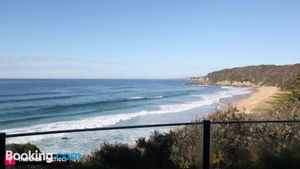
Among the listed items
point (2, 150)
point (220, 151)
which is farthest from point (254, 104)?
point (2, 150)

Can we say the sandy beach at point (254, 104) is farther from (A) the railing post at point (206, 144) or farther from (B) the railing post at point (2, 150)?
(B) the railing post at point (2, 150)

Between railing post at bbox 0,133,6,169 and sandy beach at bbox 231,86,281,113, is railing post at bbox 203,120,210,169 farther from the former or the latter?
sandy beach at bbox 231,86,281,113

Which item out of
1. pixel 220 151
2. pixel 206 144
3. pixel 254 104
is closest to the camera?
pixel 206 144

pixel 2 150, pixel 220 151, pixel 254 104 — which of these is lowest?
pixel 254 104

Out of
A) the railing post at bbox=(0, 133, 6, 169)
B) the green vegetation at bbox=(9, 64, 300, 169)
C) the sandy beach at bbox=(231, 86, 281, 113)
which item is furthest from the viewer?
the sandy beach at bbox=(231, 86, 281, 113)

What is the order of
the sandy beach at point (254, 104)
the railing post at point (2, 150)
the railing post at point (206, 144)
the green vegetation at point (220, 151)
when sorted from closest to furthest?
the railing post at point (2, 150) < the railing post at point (206, 144) < the green vegetation at point (220, 151) < the sandy beach at point (254, 104)

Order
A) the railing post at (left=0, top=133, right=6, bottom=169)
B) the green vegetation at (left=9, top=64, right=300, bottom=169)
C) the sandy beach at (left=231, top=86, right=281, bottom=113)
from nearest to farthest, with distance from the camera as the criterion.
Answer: the railing post at (left=0, top=133, right=6, bottom=169) → the green vegetation at (left=9, top=64, right=300, bottom=169) → the sandy beach at (left=231, top=86, right=281, bottom=113)

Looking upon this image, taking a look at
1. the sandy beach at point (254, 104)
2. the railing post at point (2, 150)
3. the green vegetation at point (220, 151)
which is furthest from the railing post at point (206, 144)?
the sandy beach at point (254, 104)

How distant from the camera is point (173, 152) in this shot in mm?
6852

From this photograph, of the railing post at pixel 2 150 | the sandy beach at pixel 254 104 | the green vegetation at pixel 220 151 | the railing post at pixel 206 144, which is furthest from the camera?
the sandy beach at pixel 254 104

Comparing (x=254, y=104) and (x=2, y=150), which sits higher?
(x=2, y=150)

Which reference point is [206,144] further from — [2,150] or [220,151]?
[2,150]

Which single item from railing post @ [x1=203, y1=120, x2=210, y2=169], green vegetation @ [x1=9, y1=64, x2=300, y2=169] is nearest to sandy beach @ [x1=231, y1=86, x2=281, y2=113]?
green vegetation @ [x1=9, y1=64, x2=300, y2=169]

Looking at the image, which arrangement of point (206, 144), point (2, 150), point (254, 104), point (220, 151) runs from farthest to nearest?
point (254, 104) < point (220, 151) < point (206, 144) < point (2, 150)
